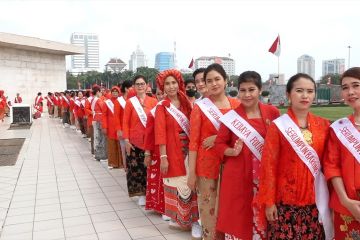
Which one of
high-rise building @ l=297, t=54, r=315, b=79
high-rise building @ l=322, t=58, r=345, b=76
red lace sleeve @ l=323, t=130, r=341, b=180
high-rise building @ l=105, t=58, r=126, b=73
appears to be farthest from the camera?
high-rise building @ l=322, t=58, r=345, b=76

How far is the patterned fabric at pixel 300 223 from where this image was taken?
7.42 feet

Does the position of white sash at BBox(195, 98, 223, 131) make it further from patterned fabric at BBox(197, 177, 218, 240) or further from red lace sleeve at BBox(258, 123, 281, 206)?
red lace sleeve at BBox(258, 123, 281, 206)

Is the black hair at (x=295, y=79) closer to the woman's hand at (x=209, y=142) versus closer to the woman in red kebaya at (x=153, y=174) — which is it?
the woman's hand at (x=209, y=142)

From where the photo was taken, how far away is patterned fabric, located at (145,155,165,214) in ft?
13.8

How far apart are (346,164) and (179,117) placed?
1.88 m

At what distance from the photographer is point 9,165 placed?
800 cm

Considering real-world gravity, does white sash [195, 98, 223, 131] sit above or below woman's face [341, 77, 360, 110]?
below

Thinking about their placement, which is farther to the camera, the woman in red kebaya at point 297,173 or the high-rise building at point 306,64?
the high-rise building at point 306,64

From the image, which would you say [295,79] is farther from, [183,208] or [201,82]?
[183,208]

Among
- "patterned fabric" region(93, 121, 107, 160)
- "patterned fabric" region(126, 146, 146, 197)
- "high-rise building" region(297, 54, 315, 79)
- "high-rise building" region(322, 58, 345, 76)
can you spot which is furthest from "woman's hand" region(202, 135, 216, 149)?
"high-rise building" region(322, 58, 345, 76)

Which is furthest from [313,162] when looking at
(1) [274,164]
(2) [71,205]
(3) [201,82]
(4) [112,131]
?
(4) [112,131]

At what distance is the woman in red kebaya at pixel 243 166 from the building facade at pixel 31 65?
2371 centimetres

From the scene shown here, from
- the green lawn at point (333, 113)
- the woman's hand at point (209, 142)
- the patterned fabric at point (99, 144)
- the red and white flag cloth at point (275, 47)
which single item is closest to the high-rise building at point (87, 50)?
the green lawn at point (333, 113)

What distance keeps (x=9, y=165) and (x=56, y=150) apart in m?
2.13
